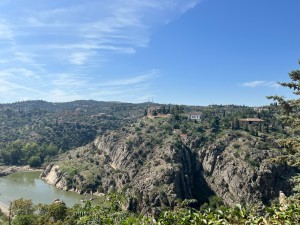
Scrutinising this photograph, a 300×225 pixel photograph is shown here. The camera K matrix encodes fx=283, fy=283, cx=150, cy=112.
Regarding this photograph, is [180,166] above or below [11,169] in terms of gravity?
above

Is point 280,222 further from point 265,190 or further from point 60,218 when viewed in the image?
point 265,190

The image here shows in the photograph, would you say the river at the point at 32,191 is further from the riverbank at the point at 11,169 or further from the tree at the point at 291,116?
the tree at the point at 291,116

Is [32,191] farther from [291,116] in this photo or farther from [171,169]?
[291,116]

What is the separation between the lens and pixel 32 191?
3615 inches

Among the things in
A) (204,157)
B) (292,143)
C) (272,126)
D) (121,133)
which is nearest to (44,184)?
(121,133)

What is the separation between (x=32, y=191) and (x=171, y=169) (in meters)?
46.9

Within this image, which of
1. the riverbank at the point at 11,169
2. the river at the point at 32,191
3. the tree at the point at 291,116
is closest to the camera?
the tree at the point at 291,116

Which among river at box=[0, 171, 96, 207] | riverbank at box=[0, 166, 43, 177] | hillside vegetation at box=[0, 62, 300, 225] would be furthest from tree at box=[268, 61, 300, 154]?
riverbank at box=[0, 166, 43, 177]

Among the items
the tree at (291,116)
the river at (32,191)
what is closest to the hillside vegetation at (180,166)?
the river at (32,191)

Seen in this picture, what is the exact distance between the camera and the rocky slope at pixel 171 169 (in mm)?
77375

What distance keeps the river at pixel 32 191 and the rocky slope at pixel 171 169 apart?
11.3 feet

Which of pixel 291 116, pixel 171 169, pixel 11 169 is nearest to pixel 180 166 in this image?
pixel 171 169

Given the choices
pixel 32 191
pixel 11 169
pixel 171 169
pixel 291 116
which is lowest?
pixel 32 191

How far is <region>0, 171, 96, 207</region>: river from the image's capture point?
271 feet
